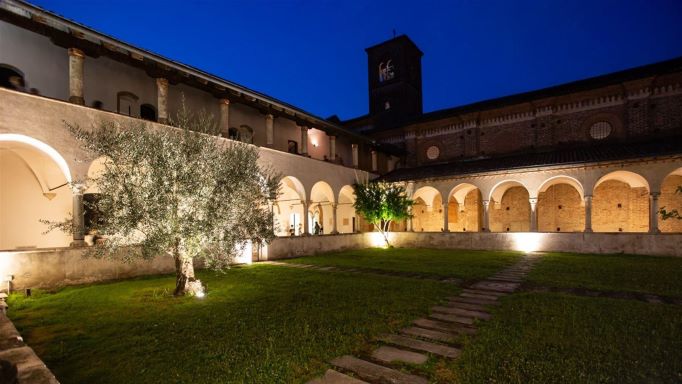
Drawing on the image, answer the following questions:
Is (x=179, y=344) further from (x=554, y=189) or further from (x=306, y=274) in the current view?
(x=554, y=189)

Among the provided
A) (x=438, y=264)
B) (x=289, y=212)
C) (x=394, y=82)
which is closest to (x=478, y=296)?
(x=438, y=264)

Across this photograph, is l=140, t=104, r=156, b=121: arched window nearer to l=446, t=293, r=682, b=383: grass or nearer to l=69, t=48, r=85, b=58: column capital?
l=69, t=48, r=85, b=58: column capital

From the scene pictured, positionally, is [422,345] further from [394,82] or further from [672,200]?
[394,82]

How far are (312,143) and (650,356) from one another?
68.4 ft

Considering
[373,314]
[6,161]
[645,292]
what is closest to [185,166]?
[373,314]

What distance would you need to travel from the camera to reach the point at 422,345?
5.22m

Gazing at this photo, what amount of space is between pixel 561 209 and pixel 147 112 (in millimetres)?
25342

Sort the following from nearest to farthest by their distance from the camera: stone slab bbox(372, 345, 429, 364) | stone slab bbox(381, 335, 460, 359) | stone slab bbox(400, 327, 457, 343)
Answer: stone slab bbox(372, 345, 429, 364)
stone slab bbox(381, 335, 460, 359)
stone slab bbox(400, 327, 457, 343)

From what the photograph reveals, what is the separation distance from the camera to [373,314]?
682 cm

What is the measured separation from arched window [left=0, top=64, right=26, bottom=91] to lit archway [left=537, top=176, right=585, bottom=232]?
26.9 metres

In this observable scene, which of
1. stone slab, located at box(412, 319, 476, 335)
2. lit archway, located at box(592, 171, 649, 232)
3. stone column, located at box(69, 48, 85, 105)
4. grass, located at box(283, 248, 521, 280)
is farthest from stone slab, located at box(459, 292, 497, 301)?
lit archway, located at box(592, 171, 649, 232)

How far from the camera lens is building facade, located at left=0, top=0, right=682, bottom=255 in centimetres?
1122

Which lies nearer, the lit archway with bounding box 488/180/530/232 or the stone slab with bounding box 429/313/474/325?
the stone slab with bounding box 429/313/474/325

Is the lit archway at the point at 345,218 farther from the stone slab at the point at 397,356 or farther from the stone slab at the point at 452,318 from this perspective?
the stone slab at the point at 397,356
